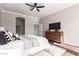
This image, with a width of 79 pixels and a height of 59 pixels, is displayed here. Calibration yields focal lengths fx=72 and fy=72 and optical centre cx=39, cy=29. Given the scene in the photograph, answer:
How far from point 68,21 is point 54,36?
12.8 inches

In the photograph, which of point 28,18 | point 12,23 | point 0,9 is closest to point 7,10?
point 0,9

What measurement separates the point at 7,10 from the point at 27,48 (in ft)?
2.11

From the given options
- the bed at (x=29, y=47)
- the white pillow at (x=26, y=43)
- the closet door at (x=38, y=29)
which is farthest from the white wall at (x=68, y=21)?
the white pillow at (x=26, y=43)

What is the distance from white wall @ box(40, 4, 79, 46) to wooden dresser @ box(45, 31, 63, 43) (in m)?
0.08

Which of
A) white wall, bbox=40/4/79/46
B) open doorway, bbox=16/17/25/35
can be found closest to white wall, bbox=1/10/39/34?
open doorway, bbox=16/17/25/35

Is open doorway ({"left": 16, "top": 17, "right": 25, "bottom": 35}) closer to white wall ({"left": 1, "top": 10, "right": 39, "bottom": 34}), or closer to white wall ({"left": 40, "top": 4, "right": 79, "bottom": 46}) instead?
white wall ({"left": 1, "top": 10, "right": 39, "bottom": 34})

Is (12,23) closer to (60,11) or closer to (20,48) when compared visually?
(20,48)

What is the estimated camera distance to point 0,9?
975 millimetres

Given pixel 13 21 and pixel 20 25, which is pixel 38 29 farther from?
pixel 13 21

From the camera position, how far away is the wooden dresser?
111 centimetres

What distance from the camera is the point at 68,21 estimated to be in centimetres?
114

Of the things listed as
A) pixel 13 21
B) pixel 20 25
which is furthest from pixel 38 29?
pixel 13 21

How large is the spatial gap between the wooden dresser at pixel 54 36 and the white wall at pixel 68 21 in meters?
0.08

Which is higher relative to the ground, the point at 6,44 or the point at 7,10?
the point at 7,10
